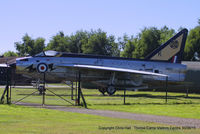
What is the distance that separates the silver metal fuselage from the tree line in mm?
38246

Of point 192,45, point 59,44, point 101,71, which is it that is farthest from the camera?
point 59,44

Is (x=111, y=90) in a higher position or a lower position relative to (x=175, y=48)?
lower

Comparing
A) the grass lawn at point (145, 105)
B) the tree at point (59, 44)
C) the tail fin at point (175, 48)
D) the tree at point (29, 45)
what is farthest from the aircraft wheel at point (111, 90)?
the tree at point (29, 45)

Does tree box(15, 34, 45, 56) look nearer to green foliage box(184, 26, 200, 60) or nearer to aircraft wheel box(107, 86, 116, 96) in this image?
green foliage box(184, 26, 200, 60)

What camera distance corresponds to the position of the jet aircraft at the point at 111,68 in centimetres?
3225

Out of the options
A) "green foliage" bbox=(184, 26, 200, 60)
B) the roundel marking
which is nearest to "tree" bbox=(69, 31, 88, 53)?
"green foliage" bbox=(184, 26, 200, 60)

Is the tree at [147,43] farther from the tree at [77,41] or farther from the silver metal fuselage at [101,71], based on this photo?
the silver metal fuselage at [101,71]

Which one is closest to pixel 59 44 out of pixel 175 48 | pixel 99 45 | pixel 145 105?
pixel 99 45

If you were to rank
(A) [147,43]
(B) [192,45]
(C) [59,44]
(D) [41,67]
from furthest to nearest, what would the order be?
1. (C) [59,44]
2. (A) [147,43]
3. (B) [192,45]
4. (D) [41,67]

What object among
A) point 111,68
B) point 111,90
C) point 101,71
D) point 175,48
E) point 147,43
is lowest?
point 111,90

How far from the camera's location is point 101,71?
34.2 metres

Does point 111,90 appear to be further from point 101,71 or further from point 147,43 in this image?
point 147,43

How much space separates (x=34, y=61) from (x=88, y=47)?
7558cm

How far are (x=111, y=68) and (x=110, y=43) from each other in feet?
264
